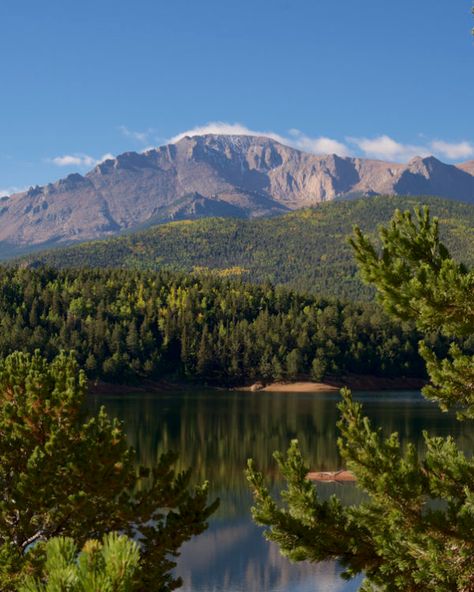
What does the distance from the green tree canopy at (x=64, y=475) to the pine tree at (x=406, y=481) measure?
27.4ft

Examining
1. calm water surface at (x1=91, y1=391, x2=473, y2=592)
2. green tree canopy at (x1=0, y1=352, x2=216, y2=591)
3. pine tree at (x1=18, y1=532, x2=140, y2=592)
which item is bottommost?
calm water surface at (x1=91, y1=391, x2=473, y2=592)

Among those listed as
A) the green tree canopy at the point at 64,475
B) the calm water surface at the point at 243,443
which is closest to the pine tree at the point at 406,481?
the green tree canopy at the point at 64,475

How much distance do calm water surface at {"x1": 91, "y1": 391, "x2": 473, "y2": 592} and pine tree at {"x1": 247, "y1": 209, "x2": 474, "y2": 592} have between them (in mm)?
30291

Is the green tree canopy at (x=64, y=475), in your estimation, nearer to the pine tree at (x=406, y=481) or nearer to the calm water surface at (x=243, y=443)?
the pine tree at (x=406, y=481)

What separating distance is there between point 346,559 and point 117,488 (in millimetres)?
11081

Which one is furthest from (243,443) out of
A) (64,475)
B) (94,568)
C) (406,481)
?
(94,568)

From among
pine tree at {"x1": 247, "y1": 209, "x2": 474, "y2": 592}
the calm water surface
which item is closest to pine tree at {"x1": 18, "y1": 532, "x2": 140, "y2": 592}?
pine tree at {"x1": 247, "y1": 209, "x2": 474, "y2": 592}

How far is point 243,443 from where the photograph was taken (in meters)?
104

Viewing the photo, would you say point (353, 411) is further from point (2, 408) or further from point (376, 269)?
point (2, 408)

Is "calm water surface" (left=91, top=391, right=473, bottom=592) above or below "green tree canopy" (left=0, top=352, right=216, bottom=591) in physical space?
below

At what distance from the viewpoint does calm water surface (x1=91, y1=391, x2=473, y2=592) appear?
52.2 metres

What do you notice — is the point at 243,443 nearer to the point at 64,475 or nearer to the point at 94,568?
the point at 64,475

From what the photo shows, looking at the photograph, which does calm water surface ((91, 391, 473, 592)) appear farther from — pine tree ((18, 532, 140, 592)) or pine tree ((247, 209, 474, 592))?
pine tree ((18, 532, 140, 592))

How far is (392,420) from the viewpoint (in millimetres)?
125500
